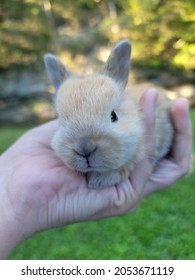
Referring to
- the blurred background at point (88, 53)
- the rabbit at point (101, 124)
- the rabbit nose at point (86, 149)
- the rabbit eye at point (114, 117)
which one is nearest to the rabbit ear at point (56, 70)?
the rabbit at point (101, 124)

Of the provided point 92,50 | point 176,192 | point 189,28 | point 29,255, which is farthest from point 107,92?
point 92,50

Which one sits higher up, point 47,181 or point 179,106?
point 179,106

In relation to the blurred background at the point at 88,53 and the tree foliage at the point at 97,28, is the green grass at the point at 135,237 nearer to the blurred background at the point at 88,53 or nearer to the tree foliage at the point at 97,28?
the blurred background at the point at 88,53

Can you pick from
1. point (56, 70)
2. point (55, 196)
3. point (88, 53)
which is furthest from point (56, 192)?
point (88, 53)

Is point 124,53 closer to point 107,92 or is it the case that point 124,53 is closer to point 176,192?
point 107,92

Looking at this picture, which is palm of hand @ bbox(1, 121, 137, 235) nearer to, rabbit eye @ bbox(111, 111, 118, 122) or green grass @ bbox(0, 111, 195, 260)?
rabbit eye @ bbox(111, 111, 118, 122)

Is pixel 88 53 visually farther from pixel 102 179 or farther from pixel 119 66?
pixel 102 179

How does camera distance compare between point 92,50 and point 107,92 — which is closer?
point 107,92
